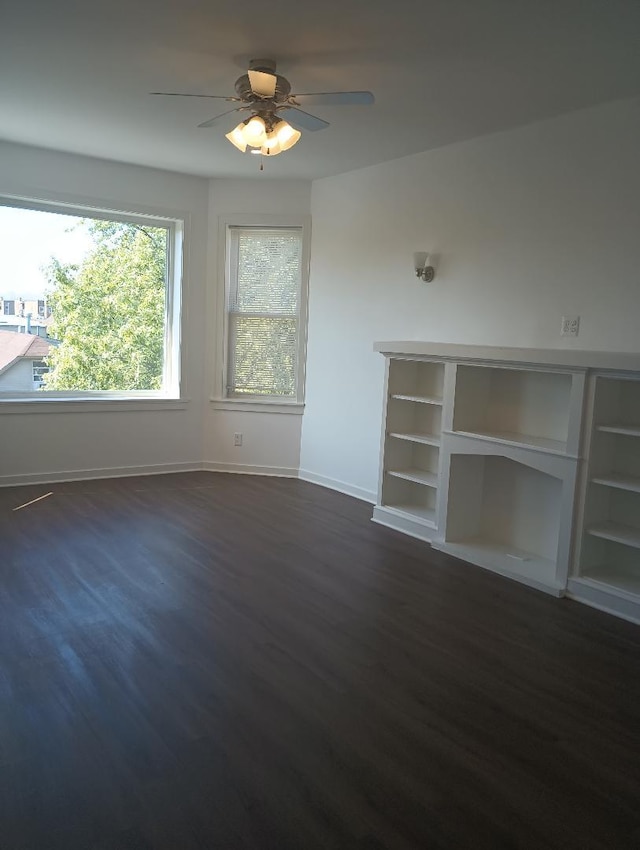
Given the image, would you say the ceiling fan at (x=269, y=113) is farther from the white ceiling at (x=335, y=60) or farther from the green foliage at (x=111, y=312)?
the green foliage at (x=111, y=312)

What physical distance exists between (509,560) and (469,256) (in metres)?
2.03

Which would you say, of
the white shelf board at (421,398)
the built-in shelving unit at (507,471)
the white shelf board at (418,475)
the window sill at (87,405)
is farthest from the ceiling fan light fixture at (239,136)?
the window sill at (87,405)

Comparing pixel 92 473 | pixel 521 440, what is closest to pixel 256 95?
pixel 521 440

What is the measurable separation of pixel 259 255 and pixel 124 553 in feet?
10.6

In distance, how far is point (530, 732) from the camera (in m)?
2.40

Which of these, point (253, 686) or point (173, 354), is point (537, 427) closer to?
point (253, 686)

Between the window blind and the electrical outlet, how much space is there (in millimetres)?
2732

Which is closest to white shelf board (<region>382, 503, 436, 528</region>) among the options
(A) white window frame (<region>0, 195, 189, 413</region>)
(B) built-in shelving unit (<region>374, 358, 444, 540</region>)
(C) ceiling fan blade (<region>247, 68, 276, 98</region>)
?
(B) built-in shelving unit (<region>374, 358, 444, 540</region>)

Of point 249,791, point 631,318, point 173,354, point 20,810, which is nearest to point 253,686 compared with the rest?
point 249,791

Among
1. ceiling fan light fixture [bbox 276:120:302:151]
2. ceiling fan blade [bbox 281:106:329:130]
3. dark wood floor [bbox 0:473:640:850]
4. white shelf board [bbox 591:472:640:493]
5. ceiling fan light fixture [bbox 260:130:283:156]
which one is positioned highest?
ceiling fan blade [bbox 281:106:329:130]

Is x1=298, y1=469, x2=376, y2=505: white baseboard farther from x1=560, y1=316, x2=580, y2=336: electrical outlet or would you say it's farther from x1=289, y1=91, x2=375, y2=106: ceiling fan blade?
x1=289, y1=91, x2=375, y2=106: ceiling fan blade

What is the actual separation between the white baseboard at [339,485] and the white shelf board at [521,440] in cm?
145

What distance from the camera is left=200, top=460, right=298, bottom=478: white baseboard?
20.7 ft

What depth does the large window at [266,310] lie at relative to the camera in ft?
20.2
